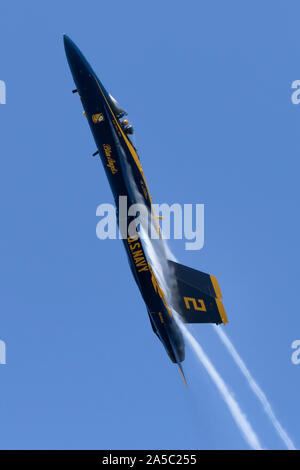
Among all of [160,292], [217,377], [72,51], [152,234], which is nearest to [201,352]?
[217,377]

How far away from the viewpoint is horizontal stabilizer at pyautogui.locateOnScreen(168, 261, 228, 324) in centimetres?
4056

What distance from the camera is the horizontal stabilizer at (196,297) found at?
1597 inches

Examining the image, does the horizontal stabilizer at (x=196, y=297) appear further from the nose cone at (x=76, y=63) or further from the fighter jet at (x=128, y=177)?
the nose cone at (x=76, y=63)

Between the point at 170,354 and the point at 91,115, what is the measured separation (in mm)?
13325

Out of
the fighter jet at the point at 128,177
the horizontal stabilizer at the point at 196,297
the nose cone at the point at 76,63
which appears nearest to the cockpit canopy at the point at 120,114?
the fighter jet at the point at 128,177

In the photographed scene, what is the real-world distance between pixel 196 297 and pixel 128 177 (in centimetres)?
767

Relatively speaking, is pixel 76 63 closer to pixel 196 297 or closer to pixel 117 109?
pixel 117 109

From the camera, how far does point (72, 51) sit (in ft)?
125

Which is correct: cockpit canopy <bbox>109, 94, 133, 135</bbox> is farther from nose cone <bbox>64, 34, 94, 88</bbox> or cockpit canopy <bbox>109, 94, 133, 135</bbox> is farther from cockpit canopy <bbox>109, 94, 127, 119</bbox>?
nose cone <bbox>64, 34, 94, 88</bbox>

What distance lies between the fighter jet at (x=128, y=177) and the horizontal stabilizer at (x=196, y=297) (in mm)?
55

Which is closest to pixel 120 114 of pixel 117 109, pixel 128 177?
pixel 117 109
